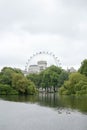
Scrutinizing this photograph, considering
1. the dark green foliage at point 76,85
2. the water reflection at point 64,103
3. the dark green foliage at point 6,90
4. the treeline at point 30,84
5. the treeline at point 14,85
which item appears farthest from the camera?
the treeline at point 14,85

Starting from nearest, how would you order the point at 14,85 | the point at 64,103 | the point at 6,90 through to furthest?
the point at 64,103 → the point at 6,90 → the point at 14,85

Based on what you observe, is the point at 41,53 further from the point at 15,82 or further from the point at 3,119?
the point at 3,119

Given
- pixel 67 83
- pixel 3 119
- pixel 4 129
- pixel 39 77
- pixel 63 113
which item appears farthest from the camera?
pixel 39 77

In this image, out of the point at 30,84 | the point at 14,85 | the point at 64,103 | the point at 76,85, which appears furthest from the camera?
the point at 30,84

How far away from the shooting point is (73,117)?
44.5 meters

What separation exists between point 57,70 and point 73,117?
100216 millimetres

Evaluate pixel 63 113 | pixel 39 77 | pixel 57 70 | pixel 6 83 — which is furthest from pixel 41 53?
pixel 63 113

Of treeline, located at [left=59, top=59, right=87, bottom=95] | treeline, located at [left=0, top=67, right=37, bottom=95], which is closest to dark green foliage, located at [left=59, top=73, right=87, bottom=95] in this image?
treeline, located at [left=59, top=59, right=87, bottom=95]

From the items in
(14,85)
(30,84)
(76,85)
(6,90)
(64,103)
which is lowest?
(64,103)

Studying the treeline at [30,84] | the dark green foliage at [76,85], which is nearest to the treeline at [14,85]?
the treeline at [30,84]

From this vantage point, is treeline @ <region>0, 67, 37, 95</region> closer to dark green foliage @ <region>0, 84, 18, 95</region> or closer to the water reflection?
dark green foliage @ <region>0, 84, 18, 95</region>

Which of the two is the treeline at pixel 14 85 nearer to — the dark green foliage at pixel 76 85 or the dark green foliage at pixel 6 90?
the dark green foliage at pixel 6 90

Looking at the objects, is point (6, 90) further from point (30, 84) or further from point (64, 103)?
point (64, 103)

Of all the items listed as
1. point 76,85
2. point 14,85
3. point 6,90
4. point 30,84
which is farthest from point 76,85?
point 6,90
